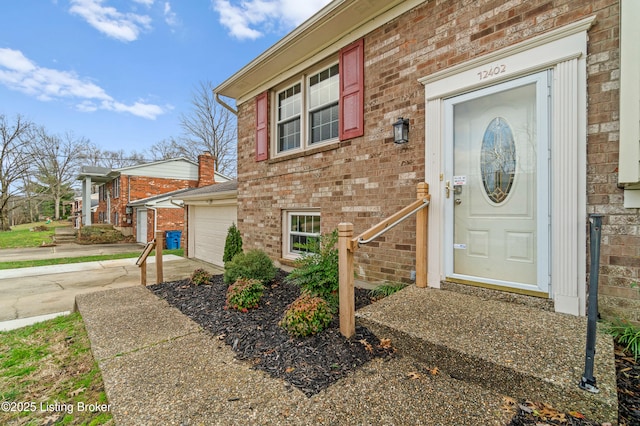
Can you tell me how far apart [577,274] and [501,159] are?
1271 millimetres

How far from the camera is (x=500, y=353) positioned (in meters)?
1.96

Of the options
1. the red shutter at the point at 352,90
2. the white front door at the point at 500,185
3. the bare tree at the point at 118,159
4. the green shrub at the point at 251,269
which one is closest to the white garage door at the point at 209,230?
the green shrub at the point at 251,269

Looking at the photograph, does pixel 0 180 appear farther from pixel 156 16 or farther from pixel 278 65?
pixel 278 65

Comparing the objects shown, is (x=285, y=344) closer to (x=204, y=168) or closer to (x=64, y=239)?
(x=204, y=168)

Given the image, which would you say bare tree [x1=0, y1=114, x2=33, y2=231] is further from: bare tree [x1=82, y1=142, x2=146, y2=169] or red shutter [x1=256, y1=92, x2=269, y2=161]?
red shutter [x1=256, y1=92, x2=269, y2=161]

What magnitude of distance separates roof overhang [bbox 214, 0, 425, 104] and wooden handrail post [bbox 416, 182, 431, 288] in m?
2.47

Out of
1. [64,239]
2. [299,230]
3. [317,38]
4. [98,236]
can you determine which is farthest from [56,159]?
Result: [317,38]

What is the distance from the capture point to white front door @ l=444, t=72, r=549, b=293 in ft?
9.12

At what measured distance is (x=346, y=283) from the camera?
2674 mm

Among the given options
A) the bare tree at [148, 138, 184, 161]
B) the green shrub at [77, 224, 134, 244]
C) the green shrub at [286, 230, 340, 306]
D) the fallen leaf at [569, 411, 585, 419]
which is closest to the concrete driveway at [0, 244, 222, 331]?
the green shrub at [77, 224, 134, 244]

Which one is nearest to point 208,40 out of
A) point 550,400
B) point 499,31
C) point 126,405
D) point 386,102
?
point 386,102

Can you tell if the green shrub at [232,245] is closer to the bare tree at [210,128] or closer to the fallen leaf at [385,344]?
the fallen leaf at [385,344]

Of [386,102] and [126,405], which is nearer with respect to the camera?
[126,405]

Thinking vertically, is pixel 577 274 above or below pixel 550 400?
above
